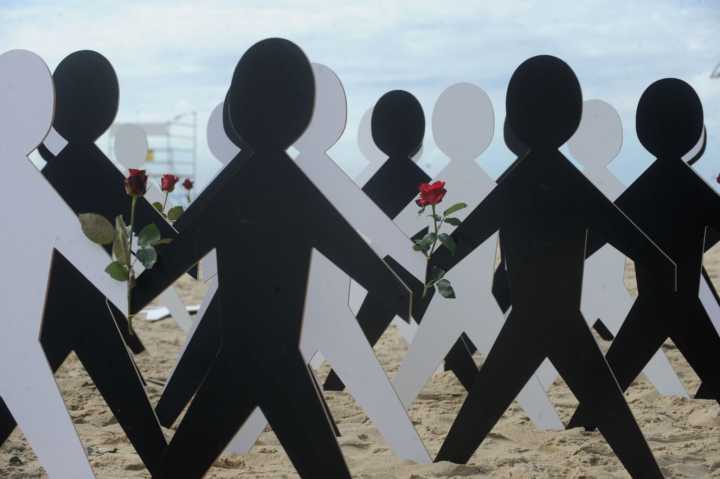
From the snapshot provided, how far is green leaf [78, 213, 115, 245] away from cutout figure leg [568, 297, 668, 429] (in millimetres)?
1980

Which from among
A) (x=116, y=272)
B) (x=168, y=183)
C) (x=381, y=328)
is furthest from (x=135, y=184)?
(x=381, y=328)

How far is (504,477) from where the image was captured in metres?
2.98

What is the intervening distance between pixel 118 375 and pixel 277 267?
86 cm

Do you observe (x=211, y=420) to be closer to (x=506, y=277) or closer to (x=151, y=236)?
(x=151, y=236)

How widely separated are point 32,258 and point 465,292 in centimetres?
189

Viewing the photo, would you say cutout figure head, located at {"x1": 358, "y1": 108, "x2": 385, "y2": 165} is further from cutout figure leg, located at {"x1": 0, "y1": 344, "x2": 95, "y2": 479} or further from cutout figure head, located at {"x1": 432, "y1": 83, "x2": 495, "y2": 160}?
cutout figure leg, located at {"x1": 0, "y1": 344, "x2": 95, "y2": 479}

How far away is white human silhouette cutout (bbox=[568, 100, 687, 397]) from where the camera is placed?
4.64m

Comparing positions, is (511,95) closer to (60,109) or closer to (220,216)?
(220,216)

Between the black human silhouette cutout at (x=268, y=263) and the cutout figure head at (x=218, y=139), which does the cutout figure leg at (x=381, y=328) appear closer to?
the cutout figure head at (x=218, y=139)

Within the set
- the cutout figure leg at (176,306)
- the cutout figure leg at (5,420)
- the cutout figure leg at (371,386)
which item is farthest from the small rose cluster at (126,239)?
the cutout figure leg at (176,306)

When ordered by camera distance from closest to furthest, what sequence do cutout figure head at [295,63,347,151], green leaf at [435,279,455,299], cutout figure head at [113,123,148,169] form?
green leaf at [435,279,455,299] → cutout figure head at [295,63,347,151] → cutout figure head at [113,123,148,169]

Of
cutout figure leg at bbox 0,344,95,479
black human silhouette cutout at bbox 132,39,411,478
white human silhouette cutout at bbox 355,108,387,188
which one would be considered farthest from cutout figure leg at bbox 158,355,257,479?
white human silhouette cutout at bbox 355,108,387,188

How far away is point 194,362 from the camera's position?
323cm

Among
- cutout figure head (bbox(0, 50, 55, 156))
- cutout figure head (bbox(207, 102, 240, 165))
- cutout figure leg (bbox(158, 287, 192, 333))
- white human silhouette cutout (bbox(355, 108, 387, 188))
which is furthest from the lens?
cutout figure leg (bbox(158, 287, 192, 333))
